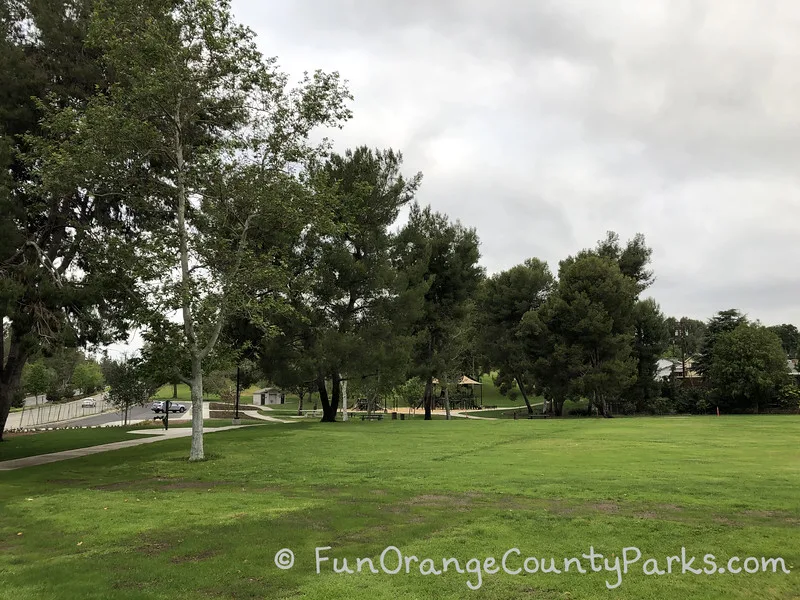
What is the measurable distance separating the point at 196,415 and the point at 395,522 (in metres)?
11.0

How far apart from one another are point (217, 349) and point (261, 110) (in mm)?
8371

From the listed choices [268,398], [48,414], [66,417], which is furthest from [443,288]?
[268,398]

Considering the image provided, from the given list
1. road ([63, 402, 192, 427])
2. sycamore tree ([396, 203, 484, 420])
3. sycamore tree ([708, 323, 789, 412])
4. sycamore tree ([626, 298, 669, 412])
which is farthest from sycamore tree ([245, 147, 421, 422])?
sycamore tree ([708, 323, 789, 412])

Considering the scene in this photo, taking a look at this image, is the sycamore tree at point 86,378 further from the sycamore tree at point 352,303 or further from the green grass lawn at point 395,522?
the green grass lawn at point 395,522

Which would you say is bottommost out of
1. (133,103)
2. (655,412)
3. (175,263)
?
(655,412)

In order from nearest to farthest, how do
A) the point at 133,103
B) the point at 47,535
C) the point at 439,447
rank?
the point at 47,535, the point at 133,103, the point at 439,447

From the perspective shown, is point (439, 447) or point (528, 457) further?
point (439, 447)

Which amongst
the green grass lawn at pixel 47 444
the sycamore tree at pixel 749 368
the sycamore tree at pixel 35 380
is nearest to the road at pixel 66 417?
the sycamore tree at pixel 35 380

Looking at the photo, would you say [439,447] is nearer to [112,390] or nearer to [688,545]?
[688,545]

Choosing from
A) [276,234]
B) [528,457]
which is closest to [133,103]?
[276,234]

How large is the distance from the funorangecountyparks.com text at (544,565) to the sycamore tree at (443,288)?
34166 mm

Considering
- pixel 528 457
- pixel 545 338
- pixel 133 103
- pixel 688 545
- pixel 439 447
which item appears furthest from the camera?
pixel 545 338

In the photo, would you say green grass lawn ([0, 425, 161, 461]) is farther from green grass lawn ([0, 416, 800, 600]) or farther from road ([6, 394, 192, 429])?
road ([6, 394, 192, 429])

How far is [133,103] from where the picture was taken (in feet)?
55.6
